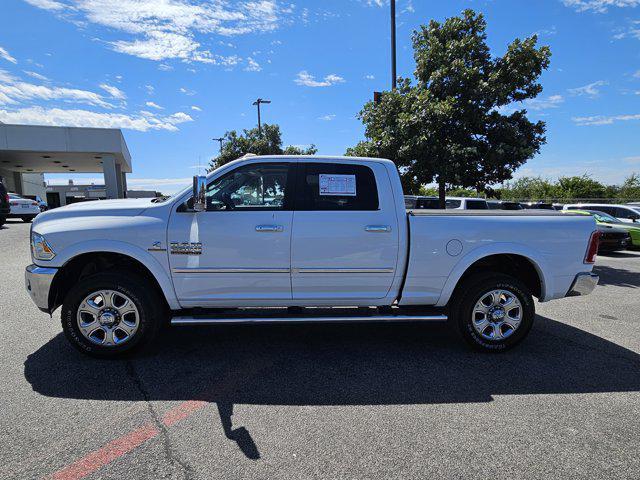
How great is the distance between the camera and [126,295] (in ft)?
12.6

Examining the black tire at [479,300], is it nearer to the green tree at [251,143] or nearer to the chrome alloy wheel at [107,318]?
the chrome alloy wheel at [107,318]

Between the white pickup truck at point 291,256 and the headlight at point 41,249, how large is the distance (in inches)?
0.6

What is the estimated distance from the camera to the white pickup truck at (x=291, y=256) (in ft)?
12.6

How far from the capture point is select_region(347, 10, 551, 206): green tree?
9.00 meters

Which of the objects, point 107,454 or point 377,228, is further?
point 377,228

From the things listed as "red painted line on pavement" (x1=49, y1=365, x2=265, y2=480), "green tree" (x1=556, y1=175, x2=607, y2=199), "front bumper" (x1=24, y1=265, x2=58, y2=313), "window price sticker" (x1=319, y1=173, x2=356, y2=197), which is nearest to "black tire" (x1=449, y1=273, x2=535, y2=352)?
"window price sticker" (x1=319, y1=173, x2=356, y2=197)

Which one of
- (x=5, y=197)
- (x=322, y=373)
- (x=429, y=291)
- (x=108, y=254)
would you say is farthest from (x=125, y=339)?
(x=5, y=197)

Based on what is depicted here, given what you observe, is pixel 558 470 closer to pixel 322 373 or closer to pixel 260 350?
pixel 322 373

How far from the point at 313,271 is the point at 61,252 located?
7.96 ft

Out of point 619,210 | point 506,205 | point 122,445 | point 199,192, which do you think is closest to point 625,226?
point 619,210

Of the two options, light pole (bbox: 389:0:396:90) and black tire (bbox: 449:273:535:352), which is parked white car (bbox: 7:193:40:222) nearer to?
light pole (bbox: 389:0:396:90)

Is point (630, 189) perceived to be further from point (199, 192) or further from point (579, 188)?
point (199, 192)

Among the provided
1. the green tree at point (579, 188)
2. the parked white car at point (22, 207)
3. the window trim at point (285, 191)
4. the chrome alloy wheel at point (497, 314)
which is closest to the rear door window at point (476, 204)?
the chrome alloy wheel at point (497, 314)

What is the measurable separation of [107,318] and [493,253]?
3.92m
